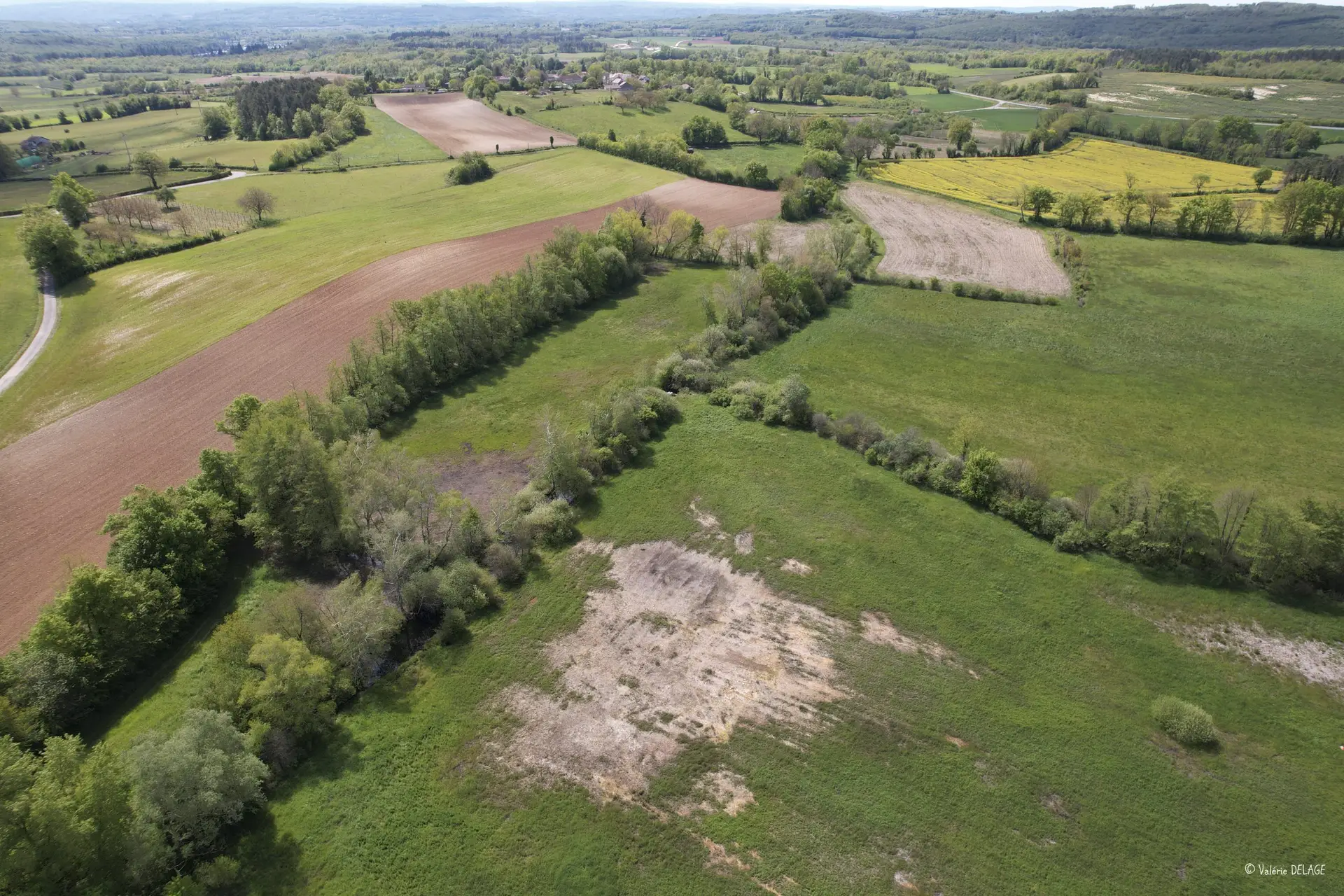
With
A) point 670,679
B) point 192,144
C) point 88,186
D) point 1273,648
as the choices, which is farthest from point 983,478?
point 192,144

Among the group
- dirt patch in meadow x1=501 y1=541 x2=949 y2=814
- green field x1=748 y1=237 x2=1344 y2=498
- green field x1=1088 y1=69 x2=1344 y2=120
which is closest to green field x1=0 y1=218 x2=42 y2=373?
dirt patch in meadow x1=501 y1=541 x2=949 y2=814

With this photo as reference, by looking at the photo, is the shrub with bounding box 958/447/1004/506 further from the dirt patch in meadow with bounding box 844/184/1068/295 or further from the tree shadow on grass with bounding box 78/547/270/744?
the tree shadow on grass with bounding box 78/547/270/744

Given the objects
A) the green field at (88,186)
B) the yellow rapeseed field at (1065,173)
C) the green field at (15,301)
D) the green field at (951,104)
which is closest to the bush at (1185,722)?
the green field at (15,301)

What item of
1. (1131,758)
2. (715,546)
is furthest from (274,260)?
(1131,758)

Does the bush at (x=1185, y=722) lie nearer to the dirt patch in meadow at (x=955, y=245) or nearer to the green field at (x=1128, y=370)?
the green field at (x=1128, y=370)

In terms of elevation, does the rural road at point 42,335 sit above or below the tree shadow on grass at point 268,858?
above
